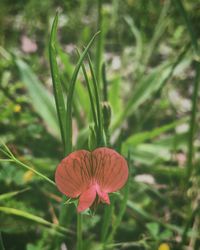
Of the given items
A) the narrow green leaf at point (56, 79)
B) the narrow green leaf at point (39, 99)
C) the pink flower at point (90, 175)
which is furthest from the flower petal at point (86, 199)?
the narrow green leaf at point (39, 99)

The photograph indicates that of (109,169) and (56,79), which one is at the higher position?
(56,79)

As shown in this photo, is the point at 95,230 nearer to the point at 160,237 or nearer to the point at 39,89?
the point at 160,237

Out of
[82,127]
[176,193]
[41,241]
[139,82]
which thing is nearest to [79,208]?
[41,241]

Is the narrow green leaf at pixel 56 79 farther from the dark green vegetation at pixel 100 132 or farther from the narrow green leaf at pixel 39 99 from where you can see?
the narrow green leaf at pixel 39 99

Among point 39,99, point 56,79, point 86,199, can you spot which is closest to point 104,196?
point 86,199

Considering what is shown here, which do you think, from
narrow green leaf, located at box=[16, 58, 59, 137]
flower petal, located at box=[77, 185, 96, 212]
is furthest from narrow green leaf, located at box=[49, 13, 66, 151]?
narrow green leaf, located at box=[16, 58, 59, 137]

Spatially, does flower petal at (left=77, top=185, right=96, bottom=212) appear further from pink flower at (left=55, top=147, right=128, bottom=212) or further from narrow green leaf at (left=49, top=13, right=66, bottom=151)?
narrow green leaf at (left=49, top=13, right=66, bottom=151)

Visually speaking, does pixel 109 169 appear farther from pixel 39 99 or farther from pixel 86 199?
pixel 39 99
